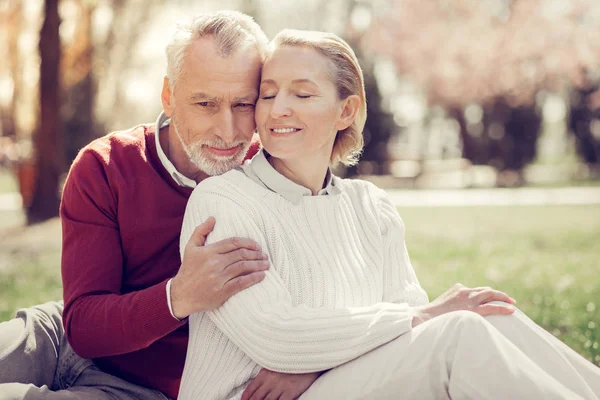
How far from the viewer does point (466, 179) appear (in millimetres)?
24344

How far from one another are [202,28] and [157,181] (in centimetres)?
73

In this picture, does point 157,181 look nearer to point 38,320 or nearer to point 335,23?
point 38,320

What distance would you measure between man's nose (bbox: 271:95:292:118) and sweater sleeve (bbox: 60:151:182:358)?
81 cm

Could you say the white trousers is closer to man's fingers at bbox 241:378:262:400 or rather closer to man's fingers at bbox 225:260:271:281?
man's fingers at bbox 241:378:262:400

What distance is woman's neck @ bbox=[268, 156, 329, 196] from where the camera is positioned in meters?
3.02

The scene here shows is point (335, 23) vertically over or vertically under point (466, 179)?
over

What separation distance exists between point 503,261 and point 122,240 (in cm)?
620

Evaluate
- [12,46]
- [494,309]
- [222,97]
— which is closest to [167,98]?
[222,97]

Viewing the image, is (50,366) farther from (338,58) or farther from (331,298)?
(338,58)

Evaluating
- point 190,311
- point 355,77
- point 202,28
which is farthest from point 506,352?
point 202,28

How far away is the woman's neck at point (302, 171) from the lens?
3020 mm

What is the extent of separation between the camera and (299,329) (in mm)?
2447

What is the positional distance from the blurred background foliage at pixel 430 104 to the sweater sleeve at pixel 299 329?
90.1 inches

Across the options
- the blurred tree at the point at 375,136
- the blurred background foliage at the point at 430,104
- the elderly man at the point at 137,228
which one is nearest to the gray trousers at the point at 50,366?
the elderly man at the point at 137,228
